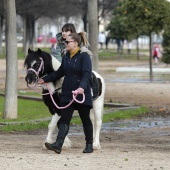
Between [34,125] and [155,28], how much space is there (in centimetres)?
1921

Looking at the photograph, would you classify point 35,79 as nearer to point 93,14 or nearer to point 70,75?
point 70,75

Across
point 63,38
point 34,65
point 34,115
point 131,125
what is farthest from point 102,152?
point 34,115

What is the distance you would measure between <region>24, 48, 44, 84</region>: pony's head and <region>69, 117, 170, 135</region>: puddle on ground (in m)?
3.61

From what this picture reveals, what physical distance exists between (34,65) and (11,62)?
18.0ft

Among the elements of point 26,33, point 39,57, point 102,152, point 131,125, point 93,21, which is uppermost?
point 93,21

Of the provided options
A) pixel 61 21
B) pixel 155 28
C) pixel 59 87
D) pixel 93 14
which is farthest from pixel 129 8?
pixel 61 21

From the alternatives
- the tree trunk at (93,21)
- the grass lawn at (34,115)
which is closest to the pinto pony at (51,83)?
the grass lawn at (34,115)

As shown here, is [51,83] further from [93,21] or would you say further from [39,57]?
[93,21]

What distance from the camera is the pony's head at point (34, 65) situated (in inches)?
448

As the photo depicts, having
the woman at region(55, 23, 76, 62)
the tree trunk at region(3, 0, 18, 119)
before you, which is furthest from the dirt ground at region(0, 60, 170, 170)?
the tree trunk at region(3, 0, 18, 119)

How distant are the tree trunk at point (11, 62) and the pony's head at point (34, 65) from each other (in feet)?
17.4

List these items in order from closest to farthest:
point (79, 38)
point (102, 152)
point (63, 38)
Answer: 1. point (79, 38)
2. point (102, 152)
3. point (63, 38)

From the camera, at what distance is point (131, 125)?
16656 mm

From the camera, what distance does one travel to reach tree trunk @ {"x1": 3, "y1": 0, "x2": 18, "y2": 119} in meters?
16.7
